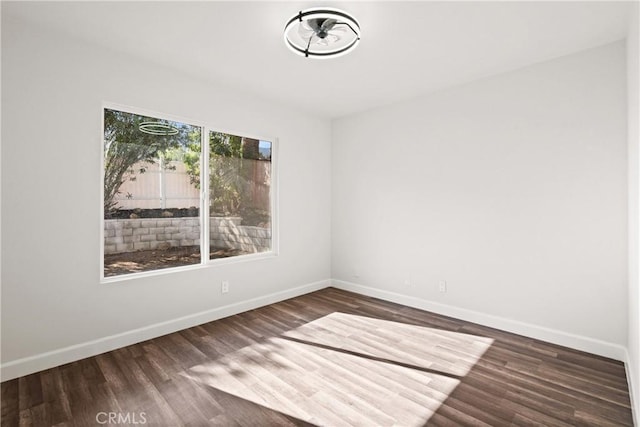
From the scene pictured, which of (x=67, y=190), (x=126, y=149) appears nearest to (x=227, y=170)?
(x=126, y=149)

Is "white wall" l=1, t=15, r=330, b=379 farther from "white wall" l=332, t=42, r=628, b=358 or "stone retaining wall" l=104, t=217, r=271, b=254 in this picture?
"white wall" l=332, t=42, r=628, b=358

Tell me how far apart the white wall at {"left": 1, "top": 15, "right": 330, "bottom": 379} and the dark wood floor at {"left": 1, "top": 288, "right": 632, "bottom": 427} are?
33 centimetres

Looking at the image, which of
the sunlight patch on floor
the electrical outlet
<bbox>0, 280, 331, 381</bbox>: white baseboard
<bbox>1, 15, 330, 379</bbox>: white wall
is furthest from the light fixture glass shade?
<bbox>0, 280, 331, 381</bbox>: white baseboard

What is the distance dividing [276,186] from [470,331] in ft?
9.45

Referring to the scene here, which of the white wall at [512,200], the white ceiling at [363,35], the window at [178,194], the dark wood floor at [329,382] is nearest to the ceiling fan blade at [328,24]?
the white ceiling at [363,35]

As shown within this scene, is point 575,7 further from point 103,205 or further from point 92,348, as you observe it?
point 92,348

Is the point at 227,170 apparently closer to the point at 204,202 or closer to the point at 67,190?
the point at 204,202

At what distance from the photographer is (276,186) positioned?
4.27m

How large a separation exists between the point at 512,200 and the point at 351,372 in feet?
7.68

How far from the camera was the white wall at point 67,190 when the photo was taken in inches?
92.4

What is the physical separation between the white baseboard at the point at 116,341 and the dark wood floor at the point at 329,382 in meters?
0.08

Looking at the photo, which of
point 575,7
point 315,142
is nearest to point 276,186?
point 315,142

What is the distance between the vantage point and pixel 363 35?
2.55 m

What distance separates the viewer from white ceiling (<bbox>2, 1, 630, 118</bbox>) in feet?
7.26
